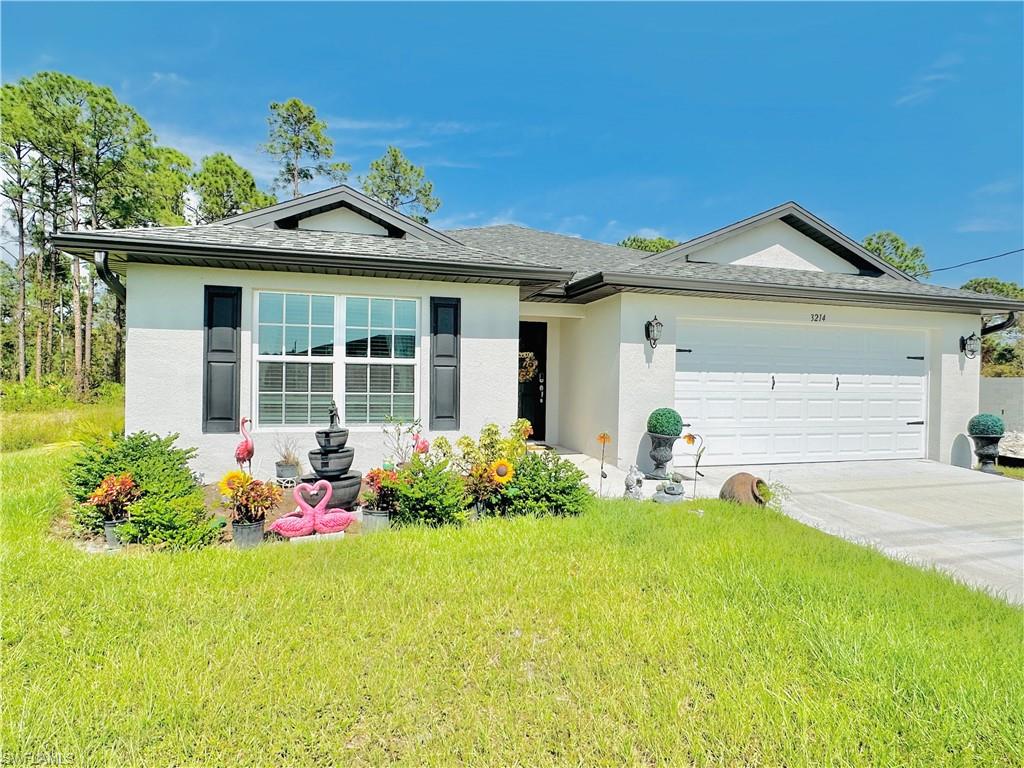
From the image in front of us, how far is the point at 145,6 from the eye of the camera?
7.60 metres

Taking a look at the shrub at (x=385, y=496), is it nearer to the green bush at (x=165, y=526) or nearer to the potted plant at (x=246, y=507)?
the potted plant at (x=246, y=507)

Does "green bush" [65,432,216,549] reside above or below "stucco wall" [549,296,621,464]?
below

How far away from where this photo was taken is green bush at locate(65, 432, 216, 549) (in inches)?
167

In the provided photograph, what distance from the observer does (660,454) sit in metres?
7.92

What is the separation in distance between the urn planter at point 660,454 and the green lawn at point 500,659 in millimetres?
3656

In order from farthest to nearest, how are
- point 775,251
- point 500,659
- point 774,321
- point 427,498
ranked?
point 775,251
point 774,321
point 427,498
point 500,659

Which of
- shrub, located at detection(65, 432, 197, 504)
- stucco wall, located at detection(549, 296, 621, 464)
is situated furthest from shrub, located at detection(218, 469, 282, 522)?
stucco wall, located at detection(549, 296, 621, 464)

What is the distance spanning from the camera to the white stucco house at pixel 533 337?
6.58 meters

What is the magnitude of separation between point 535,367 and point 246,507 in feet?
23.2

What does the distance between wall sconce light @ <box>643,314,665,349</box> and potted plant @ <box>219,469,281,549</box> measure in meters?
6.28

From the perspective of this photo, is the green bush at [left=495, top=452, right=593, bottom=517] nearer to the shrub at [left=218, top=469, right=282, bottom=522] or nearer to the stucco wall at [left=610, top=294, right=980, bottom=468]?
the shrub at [left=218, top=469, right=282, bottom=522]

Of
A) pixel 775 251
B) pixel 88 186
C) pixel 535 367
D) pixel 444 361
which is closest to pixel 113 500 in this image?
pixel 444 361

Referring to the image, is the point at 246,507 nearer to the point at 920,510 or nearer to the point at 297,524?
the point at 297,524

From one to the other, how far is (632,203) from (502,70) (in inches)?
475
